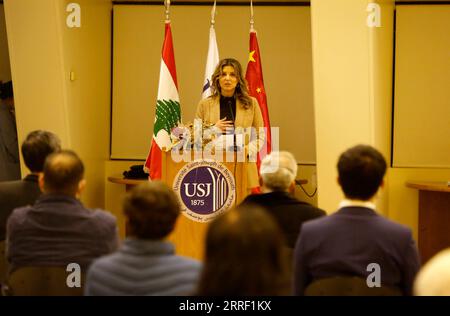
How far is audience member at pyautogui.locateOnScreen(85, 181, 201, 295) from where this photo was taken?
7.81 feet

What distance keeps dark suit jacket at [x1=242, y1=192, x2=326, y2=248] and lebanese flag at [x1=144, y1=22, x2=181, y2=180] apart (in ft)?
8.18

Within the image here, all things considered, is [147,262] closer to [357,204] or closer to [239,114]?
[357,204]

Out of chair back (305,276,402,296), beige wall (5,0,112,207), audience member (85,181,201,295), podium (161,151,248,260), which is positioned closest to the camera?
audience member (85,181,201,295)

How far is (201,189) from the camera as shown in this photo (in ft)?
16.6

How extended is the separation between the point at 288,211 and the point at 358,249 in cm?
65

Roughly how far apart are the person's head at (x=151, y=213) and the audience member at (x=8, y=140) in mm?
4227

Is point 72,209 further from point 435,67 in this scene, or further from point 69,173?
point 435,67

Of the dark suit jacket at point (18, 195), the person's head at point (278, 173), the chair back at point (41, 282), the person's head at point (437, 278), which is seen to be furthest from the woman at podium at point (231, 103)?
the person's head at point (437, 278)

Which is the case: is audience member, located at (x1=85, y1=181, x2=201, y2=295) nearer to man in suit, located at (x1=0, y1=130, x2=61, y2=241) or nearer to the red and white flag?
man in suit, located at (x1=0, y1=130, x2=61, y2=241)

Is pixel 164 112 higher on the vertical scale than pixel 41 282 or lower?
higher

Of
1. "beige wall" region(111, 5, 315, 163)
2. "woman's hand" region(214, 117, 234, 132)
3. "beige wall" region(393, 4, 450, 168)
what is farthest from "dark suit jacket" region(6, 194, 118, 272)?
"beige wall" region(393, 4, 450, 168)

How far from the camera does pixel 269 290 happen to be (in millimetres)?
1859

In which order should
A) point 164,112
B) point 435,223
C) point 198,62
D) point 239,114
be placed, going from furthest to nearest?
point 198,62, point 435,223, point 164,112, point 239,114

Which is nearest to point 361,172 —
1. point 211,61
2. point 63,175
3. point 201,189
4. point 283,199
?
point 283,199
